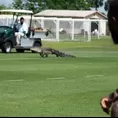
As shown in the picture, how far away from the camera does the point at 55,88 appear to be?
44.2ft

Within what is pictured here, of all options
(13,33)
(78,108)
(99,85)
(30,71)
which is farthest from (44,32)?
(78,108)

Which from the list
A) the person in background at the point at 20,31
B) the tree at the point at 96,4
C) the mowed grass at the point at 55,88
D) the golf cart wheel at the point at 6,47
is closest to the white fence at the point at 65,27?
the person in background at the point at 20,31

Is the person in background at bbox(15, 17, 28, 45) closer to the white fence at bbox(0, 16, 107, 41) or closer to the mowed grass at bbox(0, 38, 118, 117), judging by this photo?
the mowed grass at bbox(0, 38, 118, 117)

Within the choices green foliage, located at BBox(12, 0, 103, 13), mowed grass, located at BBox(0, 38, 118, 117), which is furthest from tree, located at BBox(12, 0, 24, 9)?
mowed grass, located at BBox(0, 38, 118, 117)

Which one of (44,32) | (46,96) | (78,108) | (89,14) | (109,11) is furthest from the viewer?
(89,14)

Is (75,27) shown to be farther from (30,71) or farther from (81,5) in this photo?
(81,5)

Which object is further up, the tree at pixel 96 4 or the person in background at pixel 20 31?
the person in background at pixel 20 31

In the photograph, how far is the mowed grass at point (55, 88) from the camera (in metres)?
9.96

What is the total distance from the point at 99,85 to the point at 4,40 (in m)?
18.7

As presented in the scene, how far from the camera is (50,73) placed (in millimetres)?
17641

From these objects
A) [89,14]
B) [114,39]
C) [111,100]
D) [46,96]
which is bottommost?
[89,14]

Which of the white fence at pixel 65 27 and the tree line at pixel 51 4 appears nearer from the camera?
the white fence at pixel 65 27

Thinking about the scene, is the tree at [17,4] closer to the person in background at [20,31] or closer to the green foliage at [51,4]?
the green foliage at [51,4]

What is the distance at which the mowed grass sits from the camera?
32.7 ft
